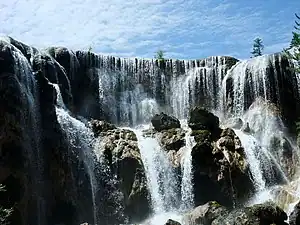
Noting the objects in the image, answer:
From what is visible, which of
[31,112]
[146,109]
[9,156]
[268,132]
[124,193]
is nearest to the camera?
[9,156]

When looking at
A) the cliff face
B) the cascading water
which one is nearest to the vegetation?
the cliff face

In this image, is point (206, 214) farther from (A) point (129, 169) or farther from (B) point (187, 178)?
(A) point (129, 169)

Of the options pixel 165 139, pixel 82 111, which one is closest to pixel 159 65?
pixel 82 111

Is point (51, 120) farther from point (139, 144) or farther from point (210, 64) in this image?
point (210, 64)

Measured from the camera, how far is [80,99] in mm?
30594

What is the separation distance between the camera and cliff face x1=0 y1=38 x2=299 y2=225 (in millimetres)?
A: 20844

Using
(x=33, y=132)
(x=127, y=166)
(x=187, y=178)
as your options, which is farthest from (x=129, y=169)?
(x=33, y=132)

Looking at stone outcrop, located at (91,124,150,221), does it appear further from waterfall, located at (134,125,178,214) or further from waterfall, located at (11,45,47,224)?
waterfall, located at (11,45,47,224)

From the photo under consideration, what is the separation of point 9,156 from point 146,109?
1371 centimetres

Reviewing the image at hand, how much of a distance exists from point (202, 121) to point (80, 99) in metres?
8.47

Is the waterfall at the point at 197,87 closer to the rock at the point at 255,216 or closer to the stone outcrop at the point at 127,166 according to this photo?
the stone outcrop at the point at 127,166

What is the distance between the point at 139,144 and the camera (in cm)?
2588

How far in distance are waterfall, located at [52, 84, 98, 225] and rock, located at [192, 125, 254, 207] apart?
521cm

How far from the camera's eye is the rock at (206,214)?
757 inches
